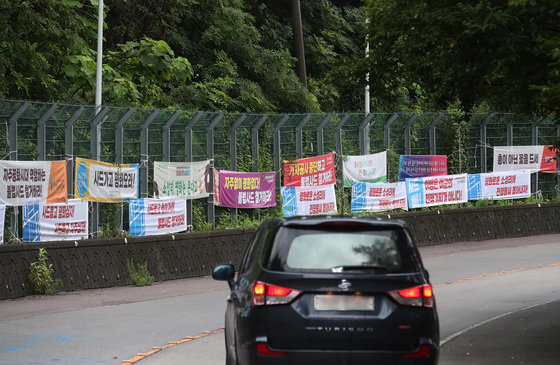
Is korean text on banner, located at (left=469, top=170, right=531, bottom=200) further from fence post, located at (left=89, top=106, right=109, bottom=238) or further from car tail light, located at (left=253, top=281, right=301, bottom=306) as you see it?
car tail light, located at (left=253, top=281, right=301, bottom=306)

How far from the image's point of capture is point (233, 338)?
9.12 m

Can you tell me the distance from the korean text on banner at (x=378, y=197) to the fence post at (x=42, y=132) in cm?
1133

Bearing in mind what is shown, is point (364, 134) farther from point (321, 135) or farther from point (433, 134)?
point (433, 134)

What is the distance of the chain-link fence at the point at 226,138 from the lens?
20.8 m

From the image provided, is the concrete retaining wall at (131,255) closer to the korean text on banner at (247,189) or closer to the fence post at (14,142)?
the fence post at (14,142)

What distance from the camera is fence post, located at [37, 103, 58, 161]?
2080 centimetres

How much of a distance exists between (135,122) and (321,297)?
1581 centimetres

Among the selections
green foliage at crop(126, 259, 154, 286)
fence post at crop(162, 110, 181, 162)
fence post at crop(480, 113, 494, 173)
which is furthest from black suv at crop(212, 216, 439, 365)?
fence post at crop(480, 113, 494, 173)

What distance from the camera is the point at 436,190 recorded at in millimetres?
32219

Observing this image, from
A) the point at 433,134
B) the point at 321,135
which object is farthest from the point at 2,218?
the point at 433,134

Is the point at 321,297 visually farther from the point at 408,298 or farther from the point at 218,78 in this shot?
the point at 218,78

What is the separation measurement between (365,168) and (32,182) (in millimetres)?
12900

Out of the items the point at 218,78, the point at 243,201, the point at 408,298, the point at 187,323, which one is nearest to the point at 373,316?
the point at 408,298

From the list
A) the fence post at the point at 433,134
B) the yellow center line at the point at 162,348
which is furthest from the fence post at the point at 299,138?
the yellow center line at the point at 162,348
